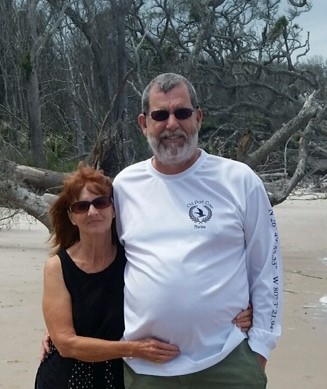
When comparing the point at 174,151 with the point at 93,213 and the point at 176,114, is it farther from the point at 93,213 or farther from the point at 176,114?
the point at 93,213

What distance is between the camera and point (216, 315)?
2861 millimetres

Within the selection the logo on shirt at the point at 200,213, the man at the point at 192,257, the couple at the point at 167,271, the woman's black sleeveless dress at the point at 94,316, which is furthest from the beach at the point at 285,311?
the logo on shirt at the point at 200,213

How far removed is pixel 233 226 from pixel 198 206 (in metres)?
0.14

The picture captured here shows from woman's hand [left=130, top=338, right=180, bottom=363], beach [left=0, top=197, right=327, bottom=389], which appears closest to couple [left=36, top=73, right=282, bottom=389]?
woman's hand [left=130, top=338, right=180, bottom=363]

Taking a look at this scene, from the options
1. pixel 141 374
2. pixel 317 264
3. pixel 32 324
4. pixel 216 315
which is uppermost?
pixel 216 315

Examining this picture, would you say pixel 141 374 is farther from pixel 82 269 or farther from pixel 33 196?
pixel 33 196

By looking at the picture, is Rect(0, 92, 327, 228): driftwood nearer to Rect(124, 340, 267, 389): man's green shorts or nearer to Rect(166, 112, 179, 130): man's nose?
Rect(166, 112, 179, 130): man's nose

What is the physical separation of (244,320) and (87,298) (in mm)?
569

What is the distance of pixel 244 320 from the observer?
2914 millimetres

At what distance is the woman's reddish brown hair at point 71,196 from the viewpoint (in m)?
3.08

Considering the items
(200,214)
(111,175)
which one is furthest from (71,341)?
(111,175)

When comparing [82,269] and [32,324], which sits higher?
[82,269]

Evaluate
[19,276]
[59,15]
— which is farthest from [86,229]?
[59,15]

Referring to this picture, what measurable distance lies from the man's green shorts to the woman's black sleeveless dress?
7.3 inches
